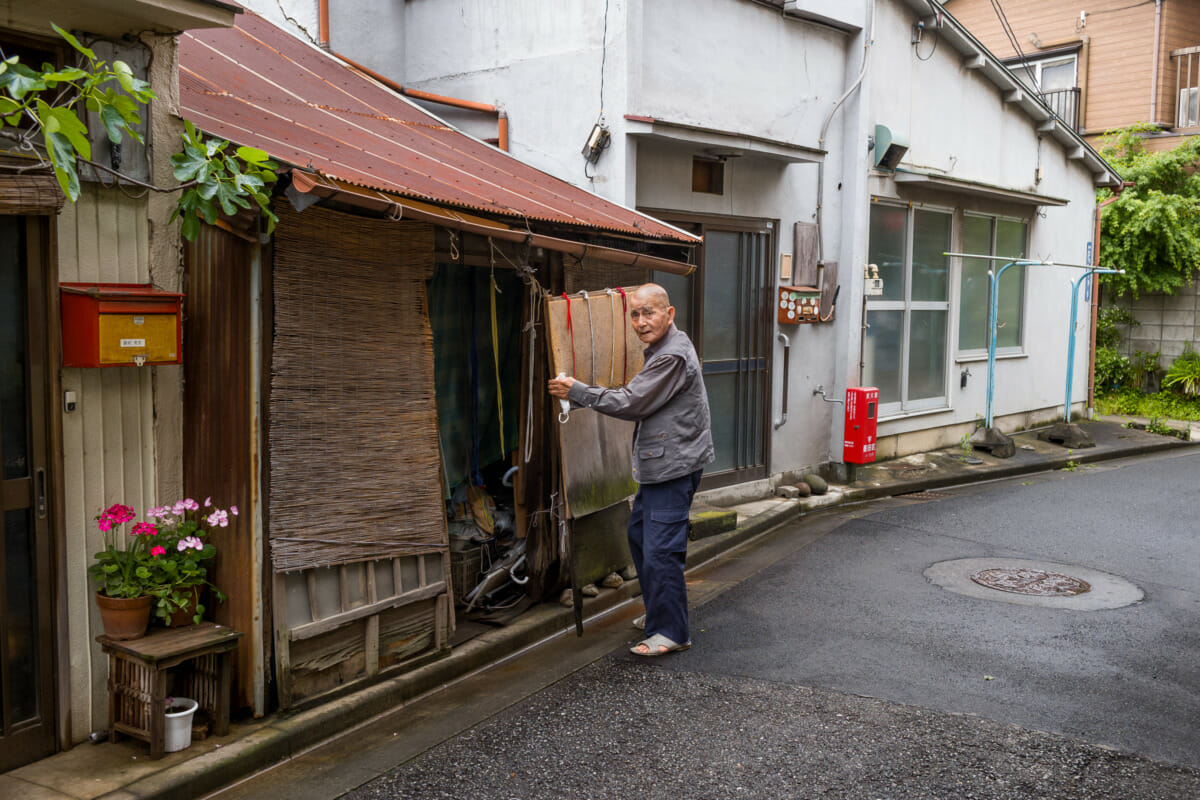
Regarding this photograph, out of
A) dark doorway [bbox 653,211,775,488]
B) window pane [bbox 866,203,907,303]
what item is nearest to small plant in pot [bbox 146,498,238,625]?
dark doorway [bbox 653,211,775,488]

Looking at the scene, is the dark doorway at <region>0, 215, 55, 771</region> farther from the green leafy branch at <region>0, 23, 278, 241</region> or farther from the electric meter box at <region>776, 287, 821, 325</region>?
the electric meter box at <region>776, 287, 821, 325</region>

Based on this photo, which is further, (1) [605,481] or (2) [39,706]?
(1) [605,481]

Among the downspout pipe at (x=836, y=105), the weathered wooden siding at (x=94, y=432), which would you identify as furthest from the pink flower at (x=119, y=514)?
the downspout pipe at (x=836, y=105)

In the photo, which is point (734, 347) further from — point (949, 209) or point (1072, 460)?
point (1072, 460)

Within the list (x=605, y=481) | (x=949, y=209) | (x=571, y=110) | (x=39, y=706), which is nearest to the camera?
(x=39, y=706)

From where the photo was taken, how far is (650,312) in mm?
6133

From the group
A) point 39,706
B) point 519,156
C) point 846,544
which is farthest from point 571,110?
point 39,706

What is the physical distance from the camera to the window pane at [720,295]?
33.3 ft

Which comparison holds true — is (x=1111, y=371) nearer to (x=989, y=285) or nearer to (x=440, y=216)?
(x=989, y=285)

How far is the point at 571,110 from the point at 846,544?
15.0ft

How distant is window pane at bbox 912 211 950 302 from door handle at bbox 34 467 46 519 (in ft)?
36.0

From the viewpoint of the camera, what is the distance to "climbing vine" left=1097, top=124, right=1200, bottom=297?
1772 cm

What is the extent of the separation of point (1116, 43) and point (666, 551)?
60.9ft

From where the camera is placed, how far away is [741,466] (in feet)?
35.2
